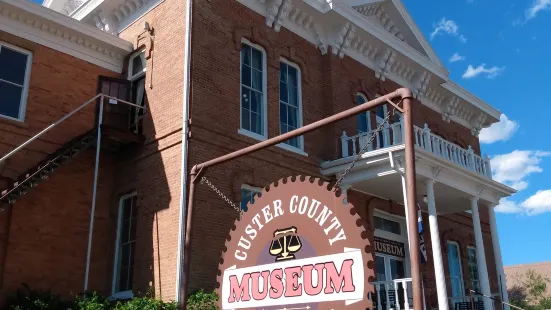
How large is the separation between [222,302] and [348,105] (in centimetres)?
1112

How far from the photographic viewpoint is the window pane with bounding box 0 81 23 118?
13383 millimetres

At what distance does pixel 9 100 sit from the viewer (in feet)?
44.3

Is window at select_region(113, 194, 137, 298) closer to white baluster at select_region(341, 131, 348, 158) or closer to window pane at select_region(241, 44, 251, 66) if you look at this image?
window pane at select_region(241, 44, 251, 66)

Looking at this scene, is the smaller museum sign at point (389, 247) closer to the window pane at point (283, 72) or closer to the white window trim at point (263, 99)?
the white window trim at point (263, 99)

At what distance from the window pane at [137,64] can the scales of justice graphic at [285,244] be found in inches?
405

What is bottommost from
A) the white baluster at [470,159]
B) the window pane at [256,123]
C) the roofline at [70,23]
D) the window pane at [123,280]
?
the window pane at [123,280]

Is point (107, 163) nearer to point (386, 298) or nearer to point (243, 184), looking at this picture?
point (243, 184)

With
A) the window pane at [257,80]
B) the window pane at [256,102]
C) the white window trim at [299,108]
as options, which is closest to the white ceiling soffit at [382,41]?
the white window trim at [299,108]

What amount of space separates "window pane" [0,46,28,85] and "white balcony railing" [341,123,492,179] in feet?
28.5

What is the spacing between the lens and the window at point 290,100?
15706 millimetres

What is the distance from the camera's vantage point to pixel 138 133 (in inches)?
573

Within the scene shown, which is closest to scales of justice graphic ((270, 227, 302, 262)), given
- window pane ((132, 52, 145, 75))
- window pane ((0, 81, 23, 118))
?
window pane ((0, 81, 23, 118))

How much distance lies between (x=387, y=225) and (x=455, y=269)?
533 cm

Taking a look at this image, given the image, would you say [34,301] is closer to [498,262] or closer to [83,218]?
[83,218]
